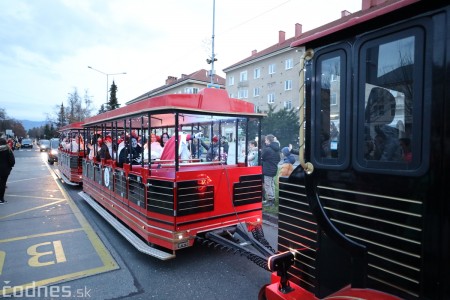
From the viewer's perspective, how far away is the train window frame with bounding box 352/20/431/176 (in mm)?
1637

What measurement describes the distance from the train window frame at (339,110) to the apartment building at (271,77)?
2627 centimetres

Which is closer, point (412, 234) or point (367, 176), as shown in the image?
point (412, 234)

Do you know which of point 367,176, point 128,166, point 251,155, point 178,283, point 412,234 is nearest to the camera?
point 412,234

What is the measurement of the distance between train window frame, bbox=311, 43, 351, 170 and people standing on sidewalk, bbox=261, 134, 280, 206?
5581 mm

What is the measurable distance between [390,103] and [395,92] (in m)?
0.07

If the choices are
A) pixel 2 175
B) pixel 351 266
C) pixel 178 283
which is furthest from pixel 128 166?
pixel 2 175

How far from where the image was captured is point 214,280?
3.89 metres

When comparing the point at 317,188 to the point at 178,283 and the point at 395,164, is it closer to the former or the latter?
the point at 395,164

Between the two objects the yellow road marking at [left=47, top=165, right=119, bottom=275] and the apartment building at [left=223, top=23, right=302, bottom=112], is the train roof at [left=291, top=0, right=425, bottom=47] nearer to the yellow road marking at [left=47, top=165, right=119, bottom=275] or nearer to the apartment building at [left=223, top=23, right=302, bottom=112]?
the yellow road marking at [left=47, top=165, right=119, bottom=275]

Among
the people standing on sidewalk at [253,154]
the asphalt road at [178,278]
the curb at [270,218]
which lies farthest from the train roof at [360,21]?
the people standing on sidewalk at [253,154]

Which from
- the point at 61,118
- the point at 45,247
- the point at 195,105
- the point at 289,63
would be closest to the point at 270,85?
the point at 289,63

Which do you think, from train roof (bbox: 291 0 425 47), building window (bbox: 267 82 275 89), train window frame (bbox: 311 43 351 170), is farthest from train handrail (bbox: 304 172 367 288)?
building window (bbox: 267 82 275 89)

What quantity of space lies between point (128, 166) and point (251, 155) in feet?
15.5

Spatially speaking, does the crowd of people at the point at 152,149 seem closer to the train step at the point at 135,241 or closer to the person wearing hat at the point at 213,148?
the person wearing hat at the point at 213,148
